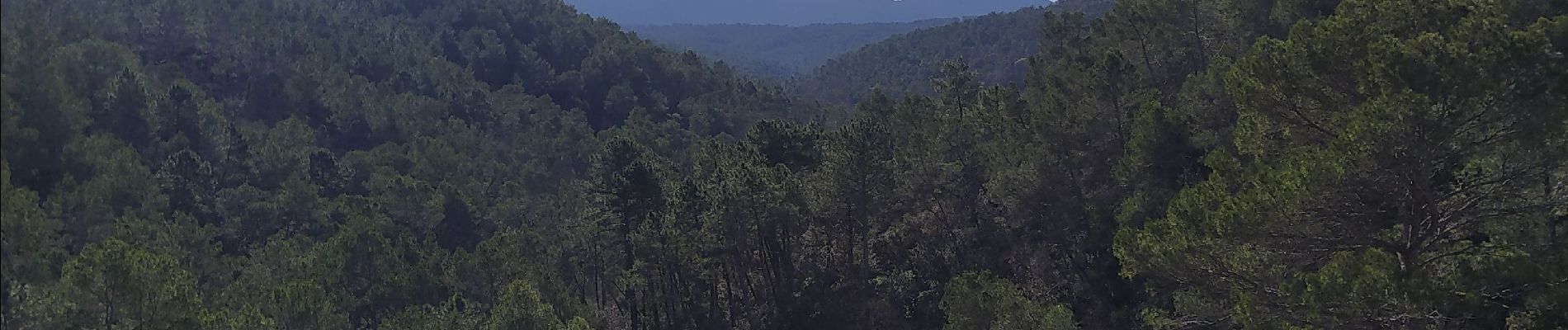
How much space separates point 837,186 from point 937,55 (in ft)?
293

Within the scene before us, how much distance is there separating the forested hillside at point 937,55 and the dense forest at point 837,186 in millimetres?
37072

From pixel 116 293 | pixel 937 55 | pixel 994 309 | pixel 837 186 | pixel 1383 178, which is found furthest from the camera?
pixel 937 55

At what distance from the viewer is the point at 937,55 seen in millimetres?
114250

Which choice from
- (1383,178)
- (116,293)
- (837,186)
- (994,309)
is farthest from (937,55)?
(1383,178)

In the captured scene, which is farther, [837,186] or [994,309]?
[837,186]

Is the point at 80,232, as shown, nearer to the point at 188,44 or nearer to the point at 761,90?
the point at 188,44

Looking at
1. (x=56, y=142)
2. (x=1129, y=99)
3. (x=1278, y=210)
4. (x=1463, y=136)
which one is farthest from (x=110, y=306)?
(x=1129, y=99)

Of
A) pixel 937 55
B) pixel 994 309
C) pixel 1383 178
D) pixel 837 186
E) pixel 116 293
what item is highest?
pixel 937 55

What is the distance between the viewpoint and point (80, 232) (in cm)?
2278

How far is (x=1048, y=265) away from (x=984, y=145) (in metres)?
3.44

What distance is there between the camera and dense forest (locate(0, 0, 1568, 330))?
985cm

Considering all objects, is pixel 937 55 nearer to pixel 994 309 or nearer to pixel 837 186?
pixel 837 186

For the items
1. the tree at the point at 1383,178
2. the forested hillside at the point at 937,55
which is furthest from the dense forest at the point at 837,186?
the forested hillside at the point at 937,55

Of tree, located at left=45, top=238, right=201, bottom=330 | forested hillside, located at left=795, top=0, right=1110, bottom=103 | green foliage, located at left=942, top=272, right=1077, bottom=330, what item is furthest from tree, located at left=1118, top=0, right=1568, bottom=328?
forested hillside, located at left=795, top=0, right=1110, bottom=103
